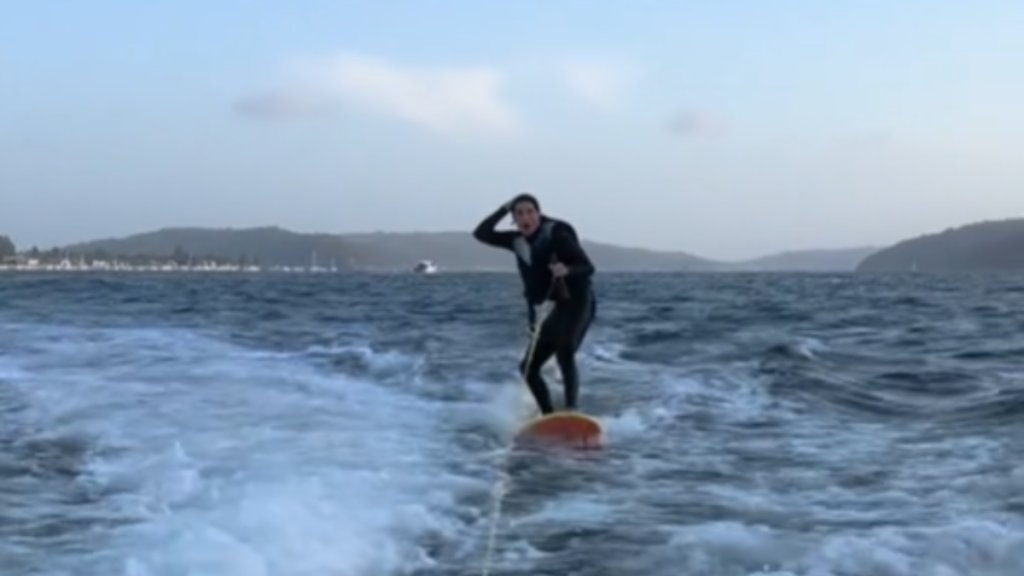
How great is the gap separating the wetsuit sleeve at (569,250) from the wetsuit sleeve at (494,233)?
2.01 ft

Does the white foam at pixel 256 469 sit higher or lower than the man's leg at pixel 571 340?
lower

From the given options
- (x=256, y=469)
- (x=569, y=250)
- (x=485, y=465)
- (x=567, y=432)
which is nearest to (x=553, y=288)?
(x=569, y=250)

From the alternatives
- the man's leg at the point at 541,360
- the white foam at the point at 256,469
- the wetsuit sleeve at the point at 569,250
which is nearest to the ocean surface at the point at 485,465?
the white foam at the point at 256,469

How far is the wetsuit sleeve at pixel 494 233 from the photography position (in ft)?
43.2

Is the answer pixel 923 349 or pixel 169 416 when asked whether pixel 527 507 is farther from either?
pixel 923 349

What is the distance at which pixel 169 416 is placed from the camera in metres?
13.2

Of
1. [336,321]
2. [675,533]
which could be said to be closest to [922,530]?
[675,533]

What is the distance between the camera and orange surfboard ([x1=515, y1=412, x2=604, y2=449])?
11938 mm

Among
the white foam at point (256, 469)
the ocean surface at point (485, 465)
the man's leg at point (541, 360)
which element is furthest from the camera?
the man's leg at point (541, 360)

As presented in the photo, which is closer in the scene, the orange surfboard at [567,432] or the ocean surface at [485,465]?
the ocean surface at [485,465]

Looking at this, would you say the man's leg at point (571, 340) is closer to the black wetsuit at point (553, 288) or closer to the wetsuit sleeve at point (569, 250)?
the black wetsuit at point (553, 288)

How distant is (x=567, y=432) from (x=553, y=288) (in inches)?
56.7

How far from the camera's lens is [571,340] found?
1302 cm

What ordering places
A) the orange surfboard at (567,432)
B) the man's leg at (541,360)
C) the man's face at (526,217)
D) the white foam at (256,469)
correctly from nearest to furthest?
the white foam at (256,469) < the orange surfboard at (567,432) < the man's face at (526,217) < the man's leg at (541,360)
